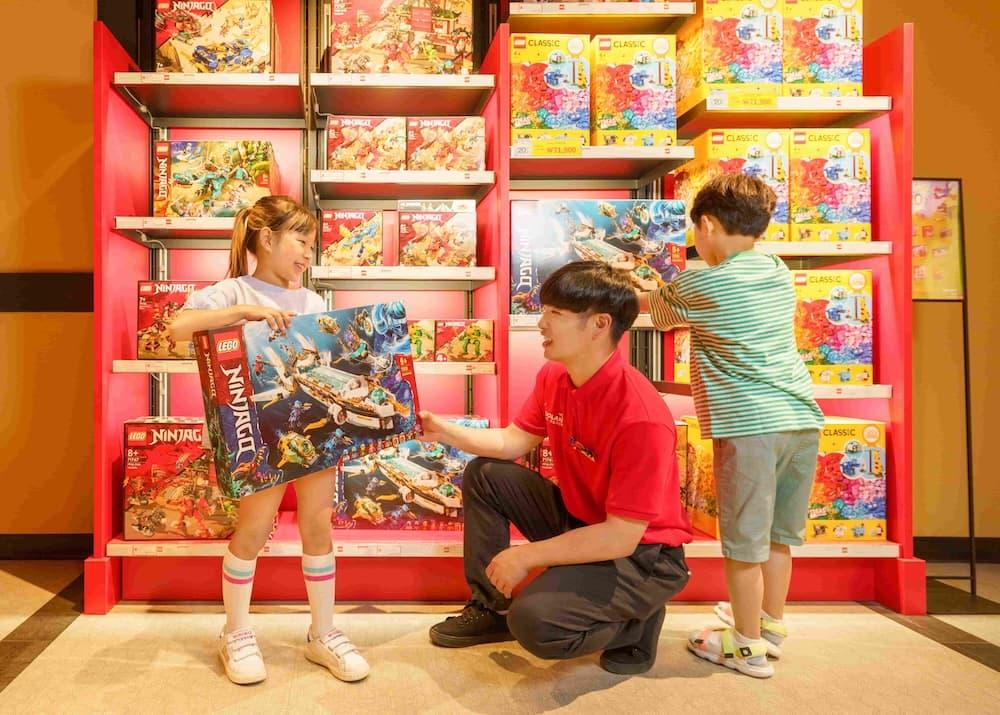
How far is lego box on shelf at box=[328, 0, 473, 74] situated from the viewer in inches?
111

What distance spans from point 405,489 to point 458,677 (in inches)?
30.8

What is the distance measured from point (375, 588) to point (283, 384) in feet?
3.56

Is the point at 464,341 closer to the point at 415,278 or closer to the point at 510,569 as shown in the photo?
the point at 415,278

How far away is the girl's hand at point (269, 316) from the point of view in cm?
195

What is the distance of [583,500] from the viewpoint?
83.6 inches

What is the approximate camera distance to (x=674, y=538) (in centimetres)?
204

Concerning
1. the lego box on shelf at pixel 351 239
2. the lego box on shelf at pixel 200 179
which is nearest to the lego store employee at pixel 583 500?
the lego box on shelf at pixel 351 239

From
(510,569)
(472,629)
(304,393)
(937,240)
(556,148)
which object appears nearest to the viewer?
(510,569)

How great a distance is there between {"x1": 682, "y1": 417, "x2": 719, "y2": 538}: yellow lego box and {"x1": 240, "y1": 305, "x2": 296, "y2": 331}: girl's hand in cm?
150

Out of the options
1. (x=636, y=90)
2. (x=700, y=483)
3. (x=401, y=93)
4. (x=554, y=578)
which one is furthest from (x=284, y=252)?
(x=700, y=483)

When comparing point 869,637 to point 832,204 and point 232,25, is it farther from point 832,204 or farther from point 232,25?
point 232,25

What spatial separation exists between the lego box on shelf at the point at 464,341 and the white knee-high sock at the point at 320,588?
0.86 meters

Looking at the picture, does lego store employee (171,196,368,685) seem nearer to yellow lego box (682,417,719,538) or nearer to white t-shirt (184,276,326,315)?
white t-shirt (184,276,326,315)

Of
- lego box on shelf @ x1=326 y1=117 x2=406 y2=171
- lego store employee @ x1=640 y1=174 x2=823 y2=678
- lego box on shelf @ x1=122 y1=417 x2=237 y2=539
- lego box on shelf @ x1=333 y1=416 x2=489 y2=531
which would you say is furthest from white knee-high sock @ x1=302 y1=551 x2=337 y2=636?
lego box on shelf @ x1=326 y1=117 x2=406 y2=171
